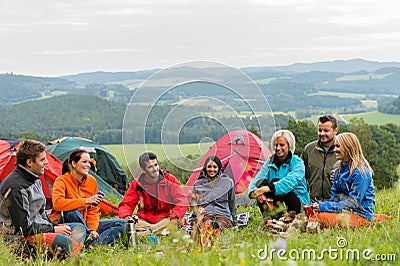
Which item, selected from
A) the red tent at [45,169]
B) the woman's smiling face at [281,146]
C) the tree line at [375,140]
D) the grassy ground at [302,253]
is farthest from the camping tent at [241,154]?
the tree line at [375,140]

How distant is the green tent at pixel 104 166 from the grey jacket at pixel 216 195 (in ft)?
13.4

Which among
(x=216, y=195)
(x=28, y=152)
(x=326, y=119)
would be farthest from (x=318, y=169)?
(x=28, y=152)

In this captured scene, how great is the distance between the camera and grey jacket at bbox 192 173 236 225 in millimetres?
6488

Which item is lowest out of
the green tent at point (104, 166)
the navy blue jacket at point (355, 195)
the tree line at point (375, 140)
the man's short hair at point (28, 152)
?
the tree line at point (375, 140)

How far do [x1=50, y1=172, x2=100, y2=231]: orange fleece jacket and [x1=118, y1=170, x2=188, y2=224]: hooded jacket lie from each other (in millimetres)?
518

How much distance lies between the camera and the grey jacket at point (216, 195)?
6.49 metres

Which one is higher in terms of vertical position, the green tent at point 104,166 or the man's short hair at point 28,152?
the man's short hair at point 28,152

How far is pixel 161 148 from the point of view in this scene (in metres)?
5.87

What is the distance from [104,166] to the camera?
10750mm

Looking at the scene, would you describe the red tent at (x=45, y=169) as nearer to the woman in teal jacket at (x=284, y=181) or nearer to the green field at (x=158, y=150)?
the green field at (x=158, y=150)

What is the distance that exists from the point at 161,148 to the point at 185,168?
1.54 feet

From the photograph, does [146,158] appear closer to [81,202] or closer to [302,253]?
[81,202]

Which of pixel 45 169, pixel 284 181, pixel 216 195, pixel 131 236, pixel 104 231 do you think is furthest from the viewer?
pixel 45 169

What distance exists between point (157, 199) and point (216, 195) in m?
0.75
